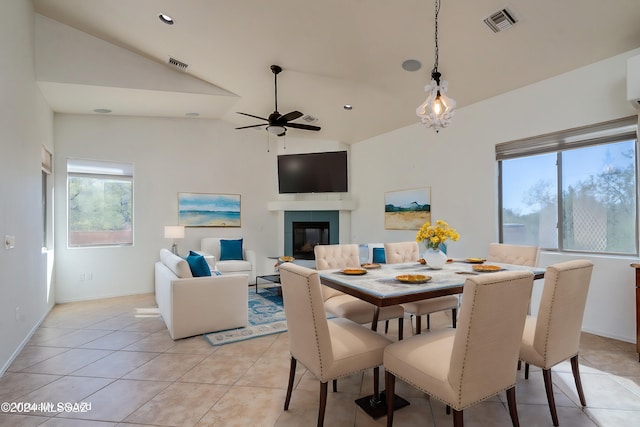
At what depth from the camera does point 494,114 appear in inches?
174

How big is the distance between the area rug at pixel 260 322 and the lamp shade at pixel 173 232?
1.61 metres

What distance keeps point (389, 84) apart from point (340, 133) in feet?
6.51

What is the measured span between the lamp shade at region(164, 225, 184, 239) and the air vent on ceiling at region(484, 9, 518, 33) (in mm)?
5163

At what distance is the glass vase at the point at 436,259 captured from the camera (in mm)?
2694

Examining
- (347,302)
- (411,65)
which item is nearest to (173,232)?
(347,302)

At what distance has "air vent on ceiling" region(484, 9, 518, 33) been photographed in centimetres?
308

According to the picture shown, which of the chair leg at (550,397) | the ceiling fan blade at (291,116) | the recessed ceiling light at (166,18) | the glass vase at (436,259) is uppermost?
the recessed ceiling light at (166,18)

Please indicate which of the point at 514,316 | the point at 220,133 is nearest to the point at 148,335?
the point at 514,316

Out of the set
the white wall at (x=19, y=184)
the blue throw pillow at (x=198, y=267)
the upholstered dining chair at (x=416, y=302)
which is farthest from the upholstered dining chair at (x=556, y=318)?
the white wall at (x=19, y=184)

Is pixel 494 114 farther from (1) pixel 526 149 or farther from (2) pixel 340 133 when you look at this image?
(2) pixel 340 133

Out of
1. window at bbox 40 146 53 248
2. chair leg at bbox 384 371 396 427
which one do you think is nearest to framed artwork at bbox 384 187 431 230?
chair leg at bbox 384 371 396 427

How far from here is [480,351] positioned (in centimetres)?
157

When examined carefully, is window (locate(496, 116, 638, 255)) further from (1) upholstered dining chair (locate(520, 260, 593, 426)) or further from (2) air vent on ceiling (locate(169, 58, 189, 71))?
(2) air vent on ceiling (locate(169, 58, 189, 71))

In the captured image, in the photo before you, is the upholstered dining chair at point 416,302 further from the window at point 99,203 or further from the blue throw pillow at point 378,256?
the window at point 99,203
